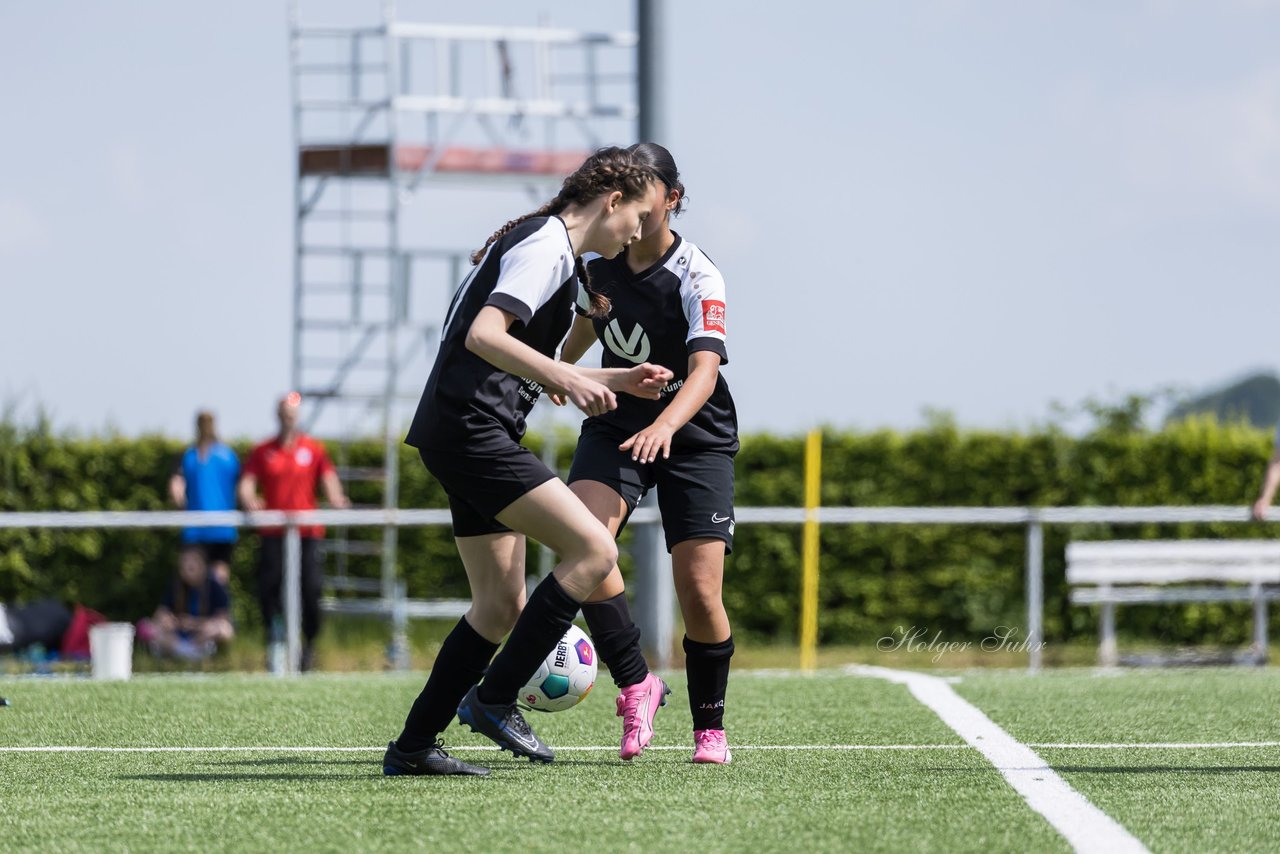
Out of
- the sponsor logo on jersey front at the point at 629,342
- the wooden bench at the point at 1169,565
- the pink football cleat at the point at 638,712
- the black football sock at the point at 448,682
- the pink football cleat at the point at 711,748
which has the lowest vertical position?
the wooden bench at the point at 1169,565

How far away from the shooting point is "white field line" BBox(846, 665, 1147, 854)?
146 inches

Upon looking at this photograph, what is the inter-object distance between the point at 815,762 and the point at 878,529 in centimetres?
929

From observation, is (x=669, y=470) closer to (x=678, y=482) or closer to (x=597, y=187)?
(x=678, y=482)

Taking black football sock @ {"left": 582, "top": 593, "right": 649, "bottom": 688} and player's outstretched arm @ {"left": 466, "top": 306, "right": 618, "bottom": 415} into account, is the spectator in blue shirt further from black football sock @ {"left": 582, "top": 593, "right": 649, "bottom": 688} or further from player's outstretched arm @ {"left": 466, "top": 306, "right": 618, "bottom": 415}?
player's outstretched arm @ {"left": 466, "top": 306, "right": 618, "bottom": 415}

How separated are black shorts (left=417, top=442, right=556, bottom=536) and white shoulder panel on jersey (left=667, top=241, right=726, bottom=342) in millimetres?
782

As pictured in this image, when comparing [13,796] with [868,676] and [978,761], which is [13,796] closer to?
[978,761]

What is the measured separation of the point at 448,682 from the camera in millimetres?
4742

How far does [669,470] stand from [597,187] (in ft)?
3.29

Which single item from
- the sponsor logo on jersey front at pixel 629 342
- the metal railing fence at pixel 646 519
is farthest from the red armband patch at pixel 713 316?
the metal railing fence at pixel 646 519

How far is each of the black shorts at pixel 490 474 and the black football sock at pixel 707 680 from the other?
1.01 meters

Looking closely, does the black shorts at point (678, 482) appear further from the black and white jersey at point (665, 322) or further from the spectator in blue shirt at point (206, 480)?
the spectator in blue shirt at point (206, 480)

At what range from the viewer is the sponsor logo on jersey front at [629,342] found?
5.28 meters

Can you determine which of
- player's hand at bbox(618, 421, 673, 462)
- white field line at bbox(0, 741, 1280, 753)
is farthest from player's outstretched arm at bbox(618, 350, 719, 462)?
white field line at bbox(0, 741, 1280, 753)

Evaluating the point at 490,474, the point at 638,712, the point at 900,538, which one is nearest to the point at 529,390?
the point at 490,474
